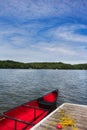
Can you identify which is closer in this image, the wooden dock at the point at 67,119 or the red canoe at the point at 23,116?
the wooden dock at the point at 67,119

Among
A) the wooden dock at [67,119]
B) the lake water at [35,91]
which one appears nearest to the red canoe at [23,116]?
the wooden dock at [67,119]

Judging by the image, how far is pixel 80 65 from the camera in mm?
160250

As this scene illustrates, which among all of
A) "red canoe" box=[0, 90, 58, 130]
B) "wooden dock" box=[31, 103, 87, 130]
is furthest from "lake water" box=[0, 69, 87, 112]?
"wooden dock" box=[31, 103, 87, 130]

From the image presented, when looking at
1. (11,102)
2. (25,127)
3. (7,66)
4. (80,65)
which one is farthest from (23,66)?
(25,127)

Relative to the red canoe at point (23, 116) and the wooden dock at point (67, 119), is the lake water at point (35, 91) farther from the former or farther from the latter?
the wooden dock at point (67, 119)

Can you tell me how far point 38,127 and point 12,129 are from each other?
103 inches

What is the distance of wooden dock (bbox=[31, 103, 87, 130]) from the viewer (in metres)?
5.82

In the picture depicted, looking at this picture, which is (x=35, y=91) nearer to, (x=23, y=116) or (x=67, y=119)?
(x=23, y=116)

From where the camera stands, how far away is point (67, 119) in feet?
21.2

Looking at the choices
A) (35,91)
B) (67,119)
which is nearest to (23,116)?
→ (67,119)

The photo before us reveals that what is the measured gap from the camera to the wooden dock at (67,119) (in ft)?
19.1

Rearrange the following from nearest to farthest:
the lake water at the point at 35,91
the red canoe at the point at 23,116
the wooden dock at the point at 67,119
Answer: the wooden dock at the point at 67,119 < the red canoe at the point at 23,116 < the lake water at the point at 35,91

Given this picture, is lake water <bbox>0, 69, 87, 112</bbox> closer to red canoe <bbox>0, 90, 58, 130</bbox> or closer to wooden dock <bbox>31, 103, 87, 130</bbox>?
red canoe <bbox>0, 90, 58, 130</bbox>

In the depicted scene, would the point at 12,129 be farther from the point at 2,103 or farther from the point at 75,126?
the point at 2,103
